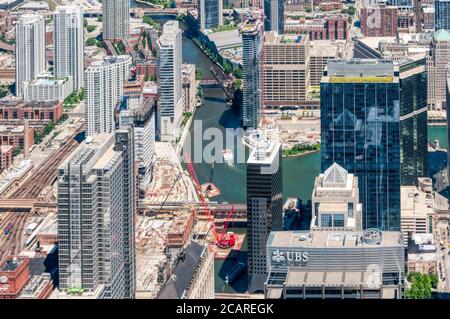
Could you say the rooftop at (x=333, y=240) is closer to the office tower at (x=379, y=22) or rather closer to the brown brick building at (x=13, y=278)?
the brown brick building at (x=13, y=278)

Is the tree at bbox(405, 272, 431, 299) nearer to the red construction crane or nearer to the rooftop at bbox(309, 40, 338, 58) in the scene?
the red construction crane

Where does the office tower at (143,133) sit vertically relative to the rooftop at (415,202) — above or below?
above

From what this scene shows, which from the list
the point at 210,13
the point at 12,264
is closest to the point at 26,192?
the point at 12,264

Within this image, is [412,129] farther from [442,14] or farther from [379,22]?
[379,22]

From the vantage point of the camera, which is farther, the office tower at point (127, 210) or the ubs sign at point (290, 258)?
the office tower at point (127, 210)

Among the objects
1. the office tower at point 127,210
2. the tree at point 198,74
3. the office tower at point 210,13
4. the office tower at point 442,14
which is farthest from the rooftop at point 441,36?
the office tower at point 127,210

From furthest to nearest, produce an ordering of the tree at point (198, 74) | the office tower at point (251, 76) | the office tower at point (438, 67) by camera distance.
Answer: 1. the tree at point (198, 74)
2. the office tower at point (438, 67)
3. the office tower at point (251, 76)
